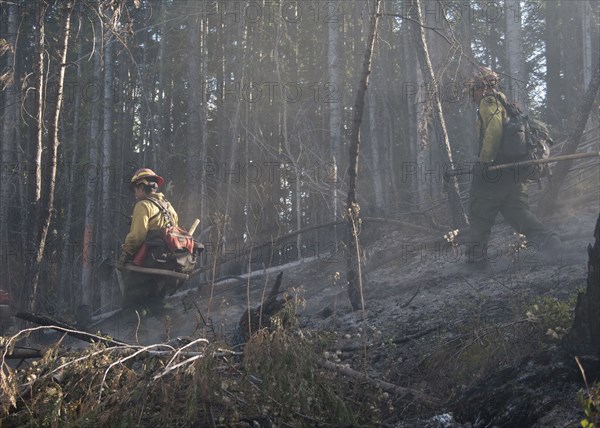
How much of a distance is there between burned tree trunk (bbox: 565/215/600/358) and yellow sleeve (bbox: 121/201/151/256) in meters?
5.76

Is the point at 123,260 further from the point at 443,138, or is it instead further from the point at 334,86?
the point at 334,86

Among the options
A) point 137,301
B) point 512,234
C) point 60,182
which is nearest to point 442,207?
point 512,234

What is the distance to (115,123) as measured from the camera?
1994 centimetres

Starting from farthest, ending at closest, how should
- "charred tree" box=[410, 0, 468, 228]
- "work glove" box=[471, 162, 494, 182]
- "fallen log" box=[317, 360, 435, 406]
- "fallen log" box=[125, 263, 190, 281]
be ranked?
"charred tree" box=[410, 0, 468, 228] → "fallen log" box=[125, 263, 190, 281] → "work glove" box=[471, 162, 494, 182] → "fallen log" box=[317, 360, 435, 406]

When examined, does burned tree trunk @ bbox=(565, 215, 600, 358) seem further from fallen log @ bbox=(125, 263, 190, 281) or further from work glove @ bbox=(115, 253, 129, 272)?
work glove @ bbox=(115, 253, 129, 272)

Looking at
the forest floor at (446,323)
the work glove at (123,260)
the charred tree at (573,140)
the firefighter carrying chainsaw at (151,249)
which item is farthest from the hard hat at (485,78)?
the work glove at (123,260)

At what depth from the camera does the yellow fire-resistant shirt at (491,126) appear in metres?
8.71

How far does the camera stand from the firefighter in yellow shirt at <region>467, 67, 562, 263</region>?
872cm

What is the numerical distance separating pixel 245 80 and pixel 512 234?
33.4ft

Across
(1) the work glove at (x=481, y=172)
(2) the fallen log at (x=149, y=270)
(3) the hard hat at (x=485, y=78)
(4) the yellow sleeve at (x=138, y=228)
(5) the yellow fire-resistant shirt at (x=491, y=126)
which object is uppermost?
(3) the hard hat at (x=485, y=78)

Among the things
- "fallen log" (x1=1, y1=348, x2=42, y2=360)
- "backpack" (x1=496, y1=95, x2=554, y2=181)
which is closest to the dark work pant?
Answer: "backpack" (x1=496, y1=95, x2=554, y2=181)

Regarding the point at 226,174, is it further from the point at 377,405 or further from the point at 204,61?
the point at 377,405

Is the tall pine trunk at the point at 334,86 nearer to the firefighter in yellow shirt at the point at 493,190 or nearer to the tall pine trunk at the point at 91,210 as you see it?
the tall pine trunk at the point at 91,210

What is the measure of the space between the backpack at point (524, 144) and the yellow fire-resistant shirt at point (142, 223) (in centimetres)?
412
